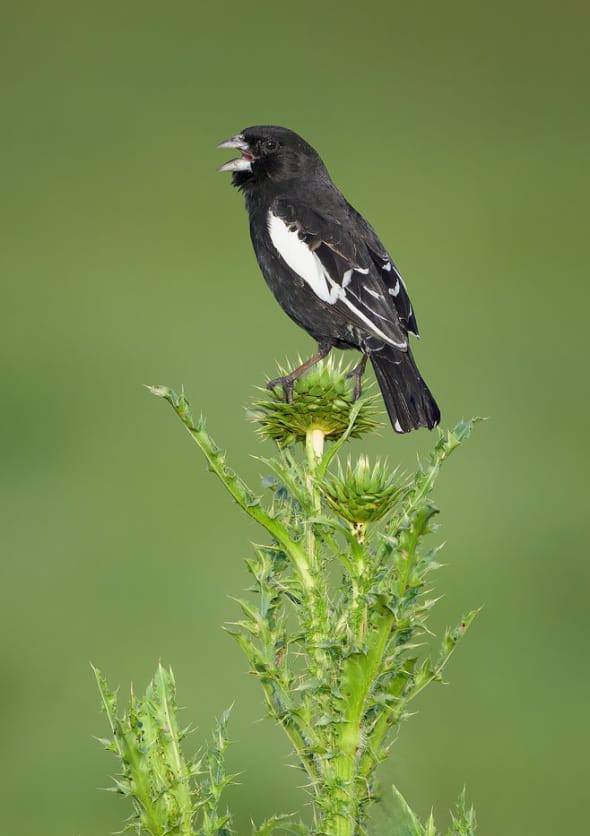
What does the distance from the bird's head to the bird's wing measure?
214 mm

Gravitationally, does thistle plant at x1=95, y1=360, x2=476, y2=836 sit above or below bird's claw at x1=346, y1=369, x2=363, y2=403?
below

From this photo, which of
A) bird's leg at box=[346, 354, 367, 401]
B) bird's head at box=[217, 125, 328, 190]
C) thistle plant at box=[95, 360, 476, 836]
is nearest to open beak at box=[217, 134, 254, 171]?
bird's head at box=[217, 125, 328, 190]

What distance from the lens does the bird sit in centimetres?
336

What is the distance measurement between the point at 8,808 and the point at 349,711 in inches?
186

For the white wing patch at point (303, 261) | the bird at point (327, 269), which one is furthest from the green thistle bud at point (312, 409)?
the white wing patch at point (303, 261)

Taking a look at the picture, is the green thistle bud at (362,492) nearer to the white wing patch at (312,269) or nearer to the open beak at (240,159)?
the white wing patch at (312,269)

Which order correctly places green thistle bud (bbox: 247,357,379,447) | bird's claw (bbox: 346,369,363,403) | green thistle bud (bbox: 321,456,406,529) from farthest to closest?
bird's claw (bbox: 346,369,363,403) → green thistle bud (bbox: 247,357,379,447) → green thistle bud (bbox: 321,456,406,529)

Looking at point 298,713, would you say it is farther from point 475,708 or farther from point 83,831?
point 475,708

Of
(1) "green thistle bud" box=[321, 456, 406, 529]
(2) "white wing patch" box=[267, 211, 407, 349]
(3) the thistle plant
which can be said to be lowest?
(3) the thistle plant

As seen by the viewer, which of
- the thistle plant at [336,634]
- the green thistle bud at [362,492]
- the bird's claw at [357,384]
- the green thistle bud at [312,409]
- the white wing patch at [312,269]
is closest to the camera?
the thistle plant at [336,634]

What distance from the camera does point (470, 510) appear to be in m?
9.23

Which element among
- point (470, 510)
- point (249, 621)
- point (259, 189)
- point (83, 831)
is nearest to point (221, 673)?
point (83, 831)

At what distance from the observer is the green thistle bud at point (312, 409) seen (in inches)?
96.0

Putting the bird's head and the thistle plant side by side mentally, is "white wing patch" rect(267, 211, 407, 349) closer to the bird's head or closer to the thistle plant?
the bird's head
